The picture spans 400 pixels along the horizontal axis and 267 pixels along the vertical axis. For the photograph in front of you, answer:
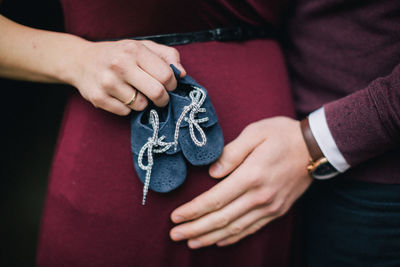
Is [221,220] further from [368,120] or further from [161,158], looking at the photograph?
[368,120]

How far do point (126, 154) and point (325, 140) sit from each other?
16.9 inches

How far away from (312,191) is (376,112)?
339 mm

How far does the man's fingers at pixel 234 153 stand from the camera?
1.86ft

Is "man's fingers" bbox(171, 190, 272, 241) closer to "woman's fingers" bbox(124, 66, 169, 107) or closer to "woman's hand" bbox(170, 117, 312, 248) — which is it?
"woman's hand" bbox(170, 117, 312, 248)

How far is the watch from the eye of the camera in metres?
0.61

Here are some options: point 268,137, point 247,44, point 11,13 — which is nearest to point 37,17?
point 11,13

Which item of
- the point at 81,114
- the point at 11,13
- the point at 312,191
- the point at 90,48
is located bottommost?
the point at 312,191

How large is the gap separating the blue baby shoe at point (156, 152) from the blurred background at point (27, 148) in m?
0.61

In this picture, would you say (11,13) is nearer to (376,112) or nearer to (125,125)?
(125,125)

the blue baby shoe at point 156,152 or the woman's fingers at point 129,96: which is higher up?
the woman's fingers at point 129,96

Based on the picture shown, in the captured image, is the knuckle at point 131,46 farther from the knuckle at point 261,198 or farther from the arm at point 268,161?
the knuckle at point 261,198

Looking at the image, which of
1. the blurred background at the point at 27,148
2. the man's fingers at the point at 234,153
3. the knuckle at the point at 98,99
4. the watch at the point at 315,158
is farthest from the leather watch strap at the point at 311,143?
the blurred background at the point at 27,148

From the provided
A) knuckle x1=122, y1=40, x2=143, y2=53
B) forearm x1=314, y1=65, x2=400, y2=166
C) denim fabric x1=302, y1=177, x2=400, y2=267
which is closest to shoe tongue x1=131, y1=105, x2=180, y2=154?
knuckle x1=122, y1=40, x2=143, y2=53

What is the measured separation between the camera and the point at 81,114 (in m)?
0.58
